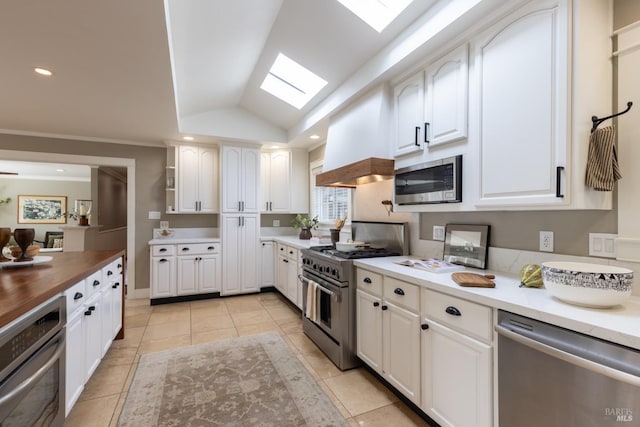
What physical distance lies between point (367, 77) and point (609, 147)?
1825mm

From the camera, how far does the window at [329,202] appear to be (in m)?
4.09

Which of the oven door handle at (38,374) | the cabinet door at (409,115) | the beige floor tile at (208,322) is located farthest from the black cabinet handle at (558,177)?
the beige floor tile at (208,322)

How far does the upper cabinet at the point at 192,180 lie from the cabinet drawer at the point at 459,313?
375cm

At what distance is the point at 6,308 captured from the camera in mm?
1136

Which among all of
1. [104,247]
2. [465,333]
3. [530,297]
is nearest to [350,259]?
[465,333]

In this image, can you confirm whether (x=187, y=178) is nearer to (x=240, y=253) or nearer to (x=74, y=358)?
(x=240, y=253)

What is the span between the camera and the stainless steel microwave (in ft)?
6.28

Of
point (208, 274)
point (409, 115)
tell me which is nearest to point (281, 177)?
point (208, 274)

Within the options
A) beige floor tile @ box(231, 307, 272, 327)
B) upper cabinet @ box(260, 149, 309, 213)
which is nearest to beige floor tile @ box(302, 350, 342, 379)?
beige floor tile @ box(231, 307, 272, 327)

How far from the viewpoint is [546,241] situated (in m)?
1.69

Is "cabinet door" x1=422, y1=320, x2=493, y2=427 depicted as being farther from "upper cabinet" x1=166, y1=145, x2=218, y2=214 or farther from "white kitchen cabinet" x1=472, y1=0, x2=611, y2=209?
"upper cabinet" x1=166, y1=145, x2=218, y2=214

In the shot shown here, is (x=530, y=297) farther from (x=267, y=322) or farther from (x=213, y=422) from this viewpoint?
(x=267, y=322)

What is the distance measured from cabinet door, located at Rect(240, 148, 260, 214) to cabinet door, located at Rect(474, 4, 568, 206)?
3485 mm

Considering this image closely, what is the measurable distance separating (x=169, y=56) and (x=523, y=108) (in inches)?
93.0
